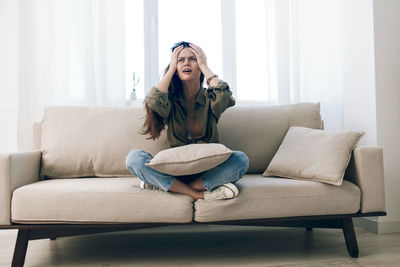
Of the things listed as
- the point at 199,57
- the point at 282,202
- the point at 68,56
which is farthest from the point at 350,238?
the point at 68,56

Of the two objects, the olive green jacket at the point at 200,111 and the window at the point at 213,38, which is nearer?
the olive green jacket at the point at 200,111

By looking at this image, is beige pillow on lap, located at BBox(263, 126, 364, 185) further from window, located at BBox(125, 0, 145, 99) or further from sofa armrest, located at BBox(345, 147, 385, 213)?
window, located at BBox(125, 0, 145, 99)

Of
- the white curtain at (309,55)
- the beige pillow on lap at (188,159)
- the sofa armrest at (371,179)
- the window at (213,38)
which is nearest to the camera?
the beige pillow on lap at (188,159)

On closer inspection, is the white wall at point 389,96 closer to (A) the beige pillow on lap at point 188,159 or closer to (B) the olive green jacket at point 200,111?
(B) the olive green jacket at point 200,111

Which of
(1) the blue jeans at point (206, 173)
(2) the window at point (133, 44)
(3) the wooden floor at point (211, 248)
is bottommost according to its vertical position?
(3) the wooden floor at point (211, 248)

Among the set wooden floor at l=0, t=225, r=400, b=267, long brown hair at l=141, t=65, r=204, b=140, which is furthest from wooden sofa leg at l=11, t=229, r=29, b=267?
long brown hair at l=141, t=65, r=204, b=140

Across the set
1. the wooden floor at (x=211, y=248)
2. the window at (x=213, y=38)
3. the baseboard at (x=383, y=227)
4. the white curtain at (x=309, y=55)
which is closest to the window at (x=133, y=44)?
the window at (x=213, y=38)

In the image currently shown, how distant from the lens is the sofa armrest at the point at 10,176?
1546mm

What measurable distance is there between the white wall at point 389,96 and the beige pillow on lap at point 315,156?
0.53 m

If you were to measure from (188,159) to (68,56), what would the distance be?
1.44 metres

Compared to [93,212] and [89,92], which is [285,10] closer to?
[89,92]

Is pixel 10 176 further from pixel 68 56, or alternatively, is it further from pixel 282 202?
pixel 282 202

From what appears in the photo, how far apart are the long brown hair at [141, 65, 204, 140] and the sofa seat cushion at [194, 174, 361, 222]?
51cm

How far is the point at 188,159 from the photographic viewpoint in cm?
151
